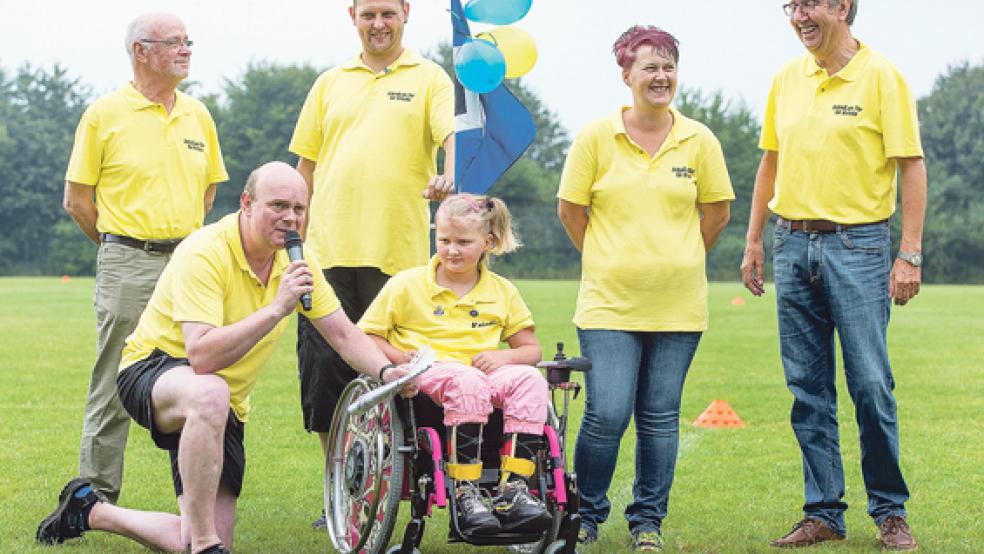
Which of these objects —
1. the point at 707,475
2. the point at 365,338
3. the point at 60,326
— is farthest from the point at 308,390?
the point at 60,326

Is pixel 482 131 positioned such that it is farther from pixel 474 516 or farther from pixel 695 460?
pixel 695 460

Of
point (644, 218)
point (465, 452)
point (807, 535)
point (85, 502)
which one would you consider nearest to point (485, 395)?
point (465, 452)

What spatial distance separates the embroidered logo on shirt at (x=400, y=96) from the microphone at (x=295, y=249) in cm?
105

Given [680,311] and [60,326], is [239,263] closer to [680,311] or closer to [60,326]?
[680,311]

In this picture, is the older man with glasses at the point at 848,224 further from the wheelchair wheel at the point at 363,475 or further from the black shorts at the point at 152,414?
the black shorts at the point at 152,414

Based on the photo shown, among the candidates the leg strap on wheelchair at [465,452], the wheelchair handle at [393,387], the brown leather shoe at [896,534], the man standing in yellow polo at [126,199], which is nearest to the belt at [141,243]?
the man standing in yellow polo at [126,199]

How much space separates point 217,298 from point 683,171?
5.77 ft

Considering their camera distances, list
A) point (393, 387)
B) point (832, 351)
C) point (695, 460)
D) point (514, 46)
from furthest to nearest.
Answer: point (695, 460), point (514, 46), point (832, 351), point (393, 387)

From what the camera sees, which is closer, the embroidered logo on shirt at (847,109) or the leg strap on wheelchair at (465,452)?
the leg strap on wheelchair at (465,452)

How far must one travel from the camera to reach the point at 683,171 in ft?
15.2

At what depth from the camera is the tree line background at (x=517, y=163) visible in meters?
43.3

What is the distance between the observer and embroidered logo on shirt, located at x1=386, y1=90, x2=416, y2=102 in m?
4.93

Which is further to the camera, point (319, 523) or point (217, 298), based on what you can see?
point (319, 523)

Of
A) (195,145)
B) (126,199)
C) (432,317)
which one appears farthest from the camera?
(195,145)
